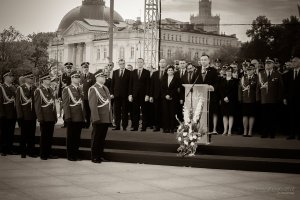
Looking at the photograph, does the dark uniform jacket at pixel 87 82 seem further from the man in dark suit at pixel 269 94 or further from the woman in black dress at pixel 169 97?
the man in dark suit at pixel 269 94

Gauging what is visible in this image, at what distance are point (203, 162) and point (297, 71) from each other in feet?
12.1

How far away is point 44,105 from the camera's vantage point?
1020 centimetres

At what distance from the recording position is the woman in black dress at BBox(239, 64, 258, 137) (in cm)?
1172

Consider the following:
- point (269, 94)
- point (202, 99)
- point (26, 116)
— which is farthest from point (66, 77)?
point (269, 94)

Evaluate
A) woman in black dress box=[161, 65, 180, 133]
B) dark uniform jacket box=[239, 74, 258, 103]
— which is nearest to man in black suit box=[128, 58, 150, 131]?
woman in black dress box=[161, 65, 180, 133]

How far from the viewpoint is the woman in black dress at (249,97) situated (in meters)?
11.7

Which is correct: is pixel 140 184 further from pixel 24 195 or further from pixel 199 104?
pixel 199 104

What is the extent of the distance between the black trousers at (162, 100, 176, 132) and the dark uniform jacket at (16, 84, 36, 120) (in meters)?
3.53

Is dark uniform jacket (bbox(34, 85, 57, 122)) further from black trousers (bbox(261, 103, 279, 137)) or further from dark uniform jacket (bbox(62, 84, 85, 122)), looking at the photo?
black trousers (bbox(261, 103, 279, 137))

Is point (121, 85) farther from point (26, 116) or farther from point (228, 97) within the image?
point (26, 116)

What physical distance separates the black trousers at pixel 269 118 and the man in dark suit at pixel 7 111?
609 cm

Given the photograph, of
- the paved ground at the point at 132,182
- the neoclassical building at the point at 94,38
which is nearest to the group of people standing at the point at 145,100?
the paved ground at the point at 132,182

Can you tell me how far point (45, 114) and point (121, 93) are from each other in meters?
3.19

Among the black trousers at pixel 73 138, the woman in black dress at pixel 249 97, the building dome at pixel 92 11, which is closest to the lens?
the black trousers at pixel 73 138
